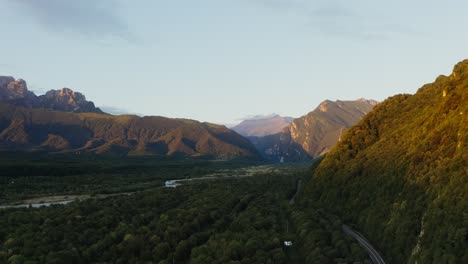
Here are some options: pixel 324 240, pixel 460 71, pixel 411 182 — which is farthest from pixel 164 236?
pixel 460 71

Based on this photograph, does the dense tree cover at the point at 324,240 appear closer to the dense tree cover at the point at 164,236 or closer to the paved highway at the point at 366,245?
the dense tree cover at the point at 164,236

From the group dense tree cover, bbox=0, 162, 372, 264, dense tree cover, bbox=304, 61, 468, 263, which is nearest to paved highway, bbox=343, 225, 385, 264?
dense tree cover, bbox=304, 61, 468, 263

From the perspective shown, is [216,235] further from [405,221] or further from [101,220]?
[405,221]

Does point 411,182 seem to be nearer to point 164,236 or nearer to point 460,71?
point 460,71

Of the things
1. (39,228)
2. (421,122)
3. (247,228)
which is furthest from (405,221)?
(39,228)

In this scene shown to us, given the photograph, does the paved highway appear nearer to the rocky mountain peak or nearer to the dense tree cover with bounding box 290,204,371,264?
the dense tree cover with bounding box 290,204,371,264

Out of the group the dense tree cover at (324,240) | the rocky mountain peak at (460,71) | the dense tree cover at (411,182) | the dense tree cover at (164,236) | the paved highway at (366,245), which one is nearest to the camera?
the dense tree cover at (411,182)

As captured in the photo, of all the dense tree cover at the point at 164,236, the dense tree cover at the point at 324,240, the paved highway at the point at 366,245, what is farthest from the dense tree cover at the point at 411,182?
the dense tree cover at the point at 164,236
